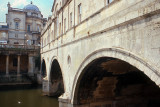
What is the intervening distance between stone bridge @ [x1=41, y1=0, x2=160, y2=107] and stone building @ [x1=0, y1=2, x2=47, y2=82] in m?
16.5

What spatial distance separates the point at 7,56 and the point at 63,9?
17996mm

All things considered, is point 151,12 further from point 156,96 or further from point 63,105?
point 156,96

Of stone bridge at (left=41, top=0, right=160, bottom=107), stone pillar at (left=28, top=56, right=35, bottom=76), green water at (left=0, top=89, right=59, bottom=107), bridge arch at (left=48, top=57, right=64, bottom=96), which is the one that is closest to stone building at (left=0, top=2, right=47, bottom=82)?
stone pillar at (left=28, top=56, right=35, bottom=76)

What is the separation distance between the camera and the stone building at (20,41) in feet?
90.0

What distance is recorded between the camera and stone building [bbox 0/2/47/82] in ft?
90.0

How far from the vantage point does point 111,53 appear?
575 centimetres

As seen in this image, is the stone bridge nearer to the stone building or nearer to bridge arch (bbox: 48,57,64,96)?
bridge arch (bbox: 48,57,64,96)

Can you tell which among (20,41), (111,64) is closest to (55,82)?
(111,64)

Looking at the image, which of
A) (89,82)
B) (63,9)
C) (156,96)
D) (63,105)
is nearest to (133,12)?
(89,82)

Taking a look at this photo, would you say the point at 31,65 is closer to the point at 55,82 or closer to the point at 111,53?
the point at 55,82

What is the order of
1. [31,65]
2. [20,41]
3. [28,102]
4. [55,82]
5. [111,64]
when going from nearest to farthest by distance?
[111,64]
[28,102]
[55,82]
[31,65]
[20,41]

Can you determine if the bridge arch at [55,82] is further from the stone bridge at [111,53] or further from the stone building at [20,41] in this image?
the stone building at [20,41]

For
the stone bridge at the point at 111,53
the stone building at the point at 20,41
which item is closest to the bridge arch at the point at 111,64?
the stone bridge at the point at 111,53

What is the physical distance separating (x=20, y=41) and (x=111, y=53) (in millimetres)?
36856
